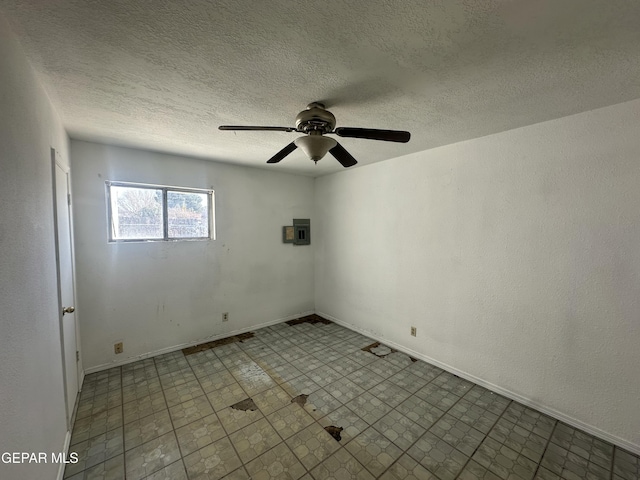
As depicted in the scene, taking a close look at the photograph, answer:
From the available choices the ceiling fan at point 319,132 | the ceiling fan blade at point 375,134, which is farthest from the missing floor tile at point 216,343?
the ceiling fan blade at point 375,134

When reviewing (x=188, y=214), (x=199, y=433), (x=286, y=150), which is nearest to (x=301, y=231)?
(x=188, y=214)

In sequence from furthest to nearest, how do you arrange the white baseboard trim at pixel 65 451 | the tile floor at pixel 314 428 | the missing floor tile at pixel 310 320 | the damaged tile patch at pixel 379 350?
the missing floor tile at pixel 310 320
the damaged tile patch at pixel 379 350
the tile floor at pixel 314 428
the white baseboard trim at pixel 65 451

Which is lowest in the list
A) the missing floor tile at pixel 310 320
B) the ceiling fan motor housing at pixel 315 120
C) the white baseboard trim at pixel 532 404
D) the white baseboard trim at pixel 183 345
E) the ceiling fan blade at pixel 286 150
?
the white baseboard trim at pixel 532 404

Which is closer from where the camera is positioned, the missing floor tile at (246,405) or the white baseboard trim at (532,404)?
the white baseboard trim at (532,404)

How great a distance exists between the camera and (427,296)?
2824 millimetres

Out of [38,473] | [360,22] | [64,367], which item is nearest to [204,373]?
[64,367]

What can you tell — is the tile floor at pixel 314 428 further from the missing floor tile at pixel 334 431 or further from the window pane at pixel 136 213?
the window pane at pixel 136 213

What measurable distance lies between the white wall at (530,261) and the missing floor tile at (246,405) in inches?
71.5

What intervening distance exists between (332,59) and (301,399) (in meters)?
2.50

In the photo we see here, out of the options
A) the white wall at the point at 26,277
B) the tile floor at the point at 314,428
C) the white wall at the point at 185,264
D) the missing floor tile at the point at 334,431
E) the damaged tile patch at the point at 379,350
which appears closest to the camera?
the white wall at the point at 26,277

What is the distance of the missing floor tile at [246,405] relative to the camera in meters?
2.09

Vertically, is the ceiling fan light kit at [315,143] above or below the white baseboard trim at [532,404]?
above

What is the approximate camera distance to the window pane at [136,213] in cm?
268

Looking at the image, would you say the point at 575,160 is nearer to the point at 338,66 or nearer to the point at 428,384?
the point at 338,66
